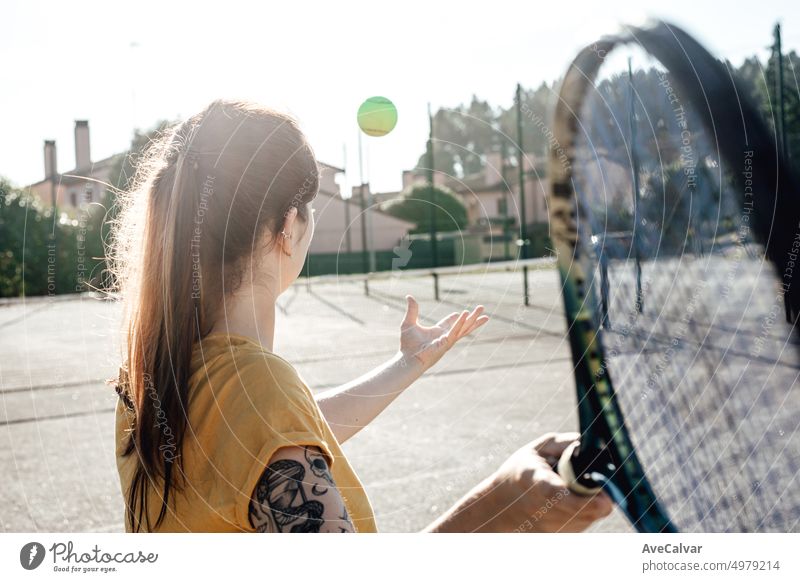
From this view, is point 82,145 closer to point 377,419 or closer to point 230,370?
point 230,370

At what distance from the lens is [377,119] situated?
1.54 m

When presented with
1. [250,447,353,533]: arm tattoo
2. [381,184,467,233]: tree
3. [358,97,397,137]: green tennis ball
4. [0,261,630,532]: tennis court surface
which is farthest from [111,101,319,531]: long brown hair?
[381,184,467,233]: tree

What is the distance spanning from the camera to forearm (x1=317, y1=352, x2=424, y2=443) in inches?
46.1

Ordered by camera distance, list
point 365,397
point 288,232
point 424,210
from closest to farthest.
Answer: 1. point 288,232
2. point 365,397
3. point 424,210

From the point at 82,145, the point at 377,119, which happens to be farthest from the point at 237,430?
the point at 82,145

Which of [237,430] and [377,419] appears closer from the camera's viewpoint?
[237,430]

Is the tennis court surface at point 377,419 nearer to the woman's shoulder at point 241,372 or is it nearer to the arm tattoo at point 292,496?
the woman's shoulder at point 241,372

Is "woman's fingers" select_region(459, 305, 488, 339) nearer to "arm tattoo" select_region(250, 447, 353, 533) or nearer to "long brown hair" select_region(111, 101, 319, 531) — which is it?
"long brown hair" select_region(111, 101, 319, 531)

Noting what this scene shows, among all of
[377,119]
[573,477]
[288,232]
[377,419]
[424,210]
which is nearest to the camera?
[573,477]

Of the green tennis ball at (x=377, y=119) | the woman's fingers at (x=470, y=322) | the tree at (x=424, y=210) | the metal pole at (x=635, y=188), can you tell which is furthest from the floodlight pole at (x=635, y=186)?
the tree at (x=424, y=210)

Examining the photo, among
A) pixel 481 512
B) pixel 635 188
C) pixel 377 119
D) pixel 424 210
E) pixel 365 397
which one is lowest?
pixel 481 512

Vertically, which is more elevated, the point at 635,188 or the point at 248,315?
the point at 635,188

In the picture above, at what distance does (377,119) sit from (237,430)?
34.7 inches

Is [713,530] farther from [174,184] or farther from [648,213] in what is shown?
[174,184]
